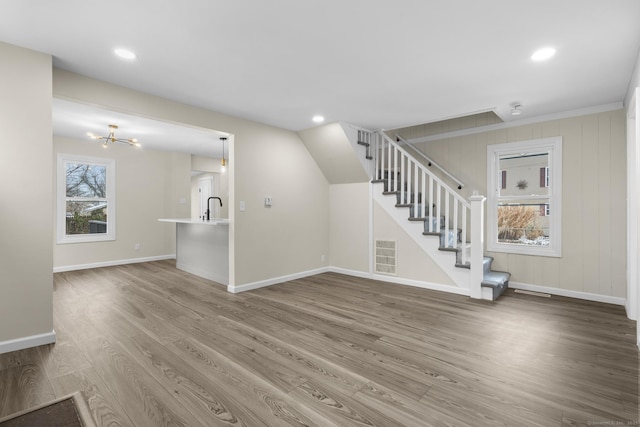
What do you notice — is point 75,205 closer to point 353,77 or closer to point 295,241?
point 295,241

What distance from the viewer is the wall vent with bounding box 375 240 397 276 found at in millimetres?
4863

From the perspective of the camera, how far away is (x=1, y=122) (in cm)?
238

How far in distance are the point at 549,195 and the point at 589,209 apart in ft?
1.53

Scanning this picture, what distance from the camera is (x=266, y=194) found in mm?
4684

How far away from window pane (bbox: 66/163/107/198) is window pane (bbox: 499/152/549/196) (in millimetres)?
7311

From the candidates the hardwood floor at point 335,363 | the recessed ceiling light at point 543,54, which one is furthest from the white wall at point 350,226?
the recessed ceiling light at point 543,54

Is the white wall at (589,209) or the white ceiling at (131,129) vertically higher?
the white ceiling at (131,129)

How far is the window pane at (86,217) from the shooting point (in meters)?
5.80

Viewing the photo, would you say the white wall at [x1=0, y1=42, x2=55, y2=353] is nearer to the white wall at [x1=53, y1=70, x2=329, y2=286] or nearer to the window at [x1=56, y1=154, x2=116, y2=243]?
the white wall at [x1=53, y1=70, x2=329, y2=286]

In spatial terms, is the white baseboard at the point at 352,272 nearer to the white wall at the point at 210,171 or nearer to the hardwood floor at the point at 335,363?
the hardwood floor at the point at 335,363

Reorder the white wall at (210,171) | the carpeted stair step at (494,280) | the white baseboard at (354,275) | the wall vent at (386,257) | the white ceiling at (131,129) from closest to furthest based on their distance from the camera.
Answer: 1. the carpeted stair step at (494,280)
2. the white ceiling at (131,129)
3. the white baseboard at (354,275)
4. the wall vent at (386,257)
5. the white wall at (210,171)

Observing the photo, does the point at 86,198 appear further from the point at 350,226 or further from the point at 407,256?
the point at 407,256

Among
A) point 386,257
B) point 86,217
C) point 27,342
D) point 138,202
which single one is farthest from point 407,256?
point 86,217

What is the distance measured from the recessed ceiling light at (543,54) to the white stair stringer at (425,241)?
7.94 feet
